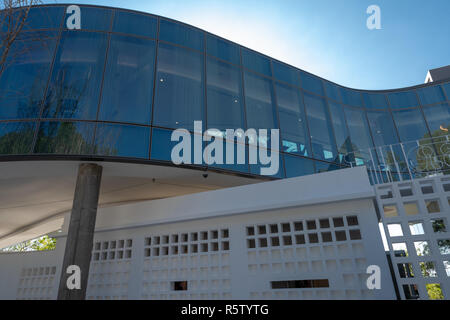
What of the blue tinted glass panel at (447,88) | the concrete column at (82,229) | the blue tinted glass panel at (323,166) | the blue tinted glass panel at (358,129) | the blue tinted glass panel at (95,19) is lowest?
the concrete column at (82,229)

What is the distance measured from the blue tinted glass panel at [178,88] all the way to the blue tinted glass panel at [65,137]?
2002 mm

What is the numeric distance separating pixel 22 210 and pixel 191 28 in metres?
11.1

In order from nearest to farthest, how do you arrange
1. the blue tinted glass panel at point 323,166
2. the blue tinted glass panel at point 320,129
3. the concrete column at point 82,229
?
the concrete column at point 82,229
the blue tinted glass panel at point 323,166
the blue tinted glass panel at point 320,129

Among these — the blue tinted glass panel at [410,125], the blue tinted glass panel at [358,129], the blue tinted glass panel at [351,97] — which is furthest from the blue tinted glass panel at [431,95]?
the blue tinted glass panel at [358,129]

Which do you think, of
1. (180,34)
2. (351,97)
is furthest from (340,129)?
(180,34)

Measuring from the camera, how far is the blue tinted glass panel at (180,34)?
34.2 feet

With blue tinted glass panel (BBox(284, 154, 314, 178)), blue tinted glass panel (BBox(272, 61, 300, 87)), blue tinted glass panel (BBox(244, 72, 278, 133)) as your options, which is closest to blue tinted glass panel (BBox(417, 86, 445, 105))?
blue tinted glass panel (BBox(272, 61, 300, 87))

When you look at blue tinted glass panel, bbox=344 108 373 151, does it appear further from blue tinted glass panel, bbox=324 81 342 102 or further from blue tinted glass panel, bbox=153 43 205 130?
blue tinted glass panel, bbox=153 43 205 130

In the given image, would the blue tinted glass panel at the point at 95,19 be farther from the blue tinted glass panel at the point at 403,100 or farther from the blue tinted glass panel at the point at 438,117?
the blue tinted glass panel at the point at 438,117

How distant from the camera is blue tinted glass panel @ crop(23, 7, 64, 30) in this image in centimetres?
984

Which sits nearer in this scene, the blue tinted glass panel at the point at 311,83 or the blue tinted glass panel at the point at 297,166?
the blue tinted glass panel at the point at 297,166
